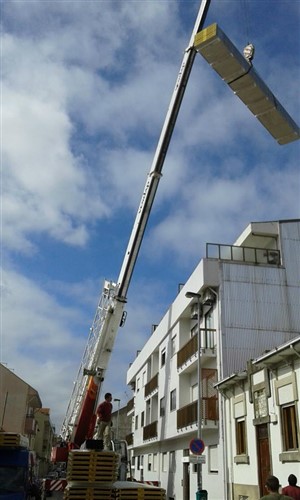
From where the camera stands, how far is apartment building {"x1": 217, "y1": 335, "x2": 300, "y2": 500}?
14344mm

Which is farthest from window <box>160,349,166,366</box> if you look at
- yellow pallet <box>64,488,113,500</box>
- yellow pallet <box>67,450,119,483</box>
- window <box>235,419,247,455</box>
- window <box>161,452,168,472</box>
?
yellow pallet <box>64,488,113,500</box>

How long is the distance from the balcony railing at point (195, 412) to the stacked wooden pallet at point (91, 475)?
7389 mm

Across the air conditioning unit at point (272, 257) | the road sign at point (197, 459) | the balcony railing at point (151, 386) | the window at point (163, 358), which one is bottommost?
the road sign at point (197, 459)

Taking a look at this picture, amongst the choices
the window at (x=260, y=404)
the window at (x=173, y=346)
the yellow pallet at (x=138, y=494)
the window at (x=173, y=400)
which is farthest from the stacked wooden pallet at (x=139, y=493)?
the window at (x=173, y=346)

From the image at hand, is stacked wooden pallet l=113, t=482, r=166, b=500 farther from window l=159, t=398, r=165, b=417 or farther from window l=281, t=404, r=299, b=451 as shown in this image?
window l=159, t=398, r=165, b=417

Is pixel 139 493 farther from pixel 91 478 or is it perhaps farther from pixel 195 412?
pixel 195 412

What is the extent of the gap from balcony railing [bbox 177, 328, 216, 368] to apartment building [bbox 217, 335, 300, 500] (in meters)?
3.52

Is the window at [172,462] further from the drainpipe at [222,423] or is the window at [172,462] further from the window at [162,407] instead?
the drainpipe at [222,423]

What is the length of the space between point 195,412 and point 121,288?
6.48 m

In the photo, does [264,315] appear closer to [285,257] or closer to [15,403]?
[285,257]

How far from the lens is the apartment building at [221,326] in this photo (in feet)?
67.0

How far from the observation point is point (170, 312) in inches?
1181

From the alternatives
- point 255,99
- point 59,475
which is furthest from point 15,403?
point 255,99

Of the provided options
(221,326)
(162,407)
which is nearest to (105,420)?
(221,326)
